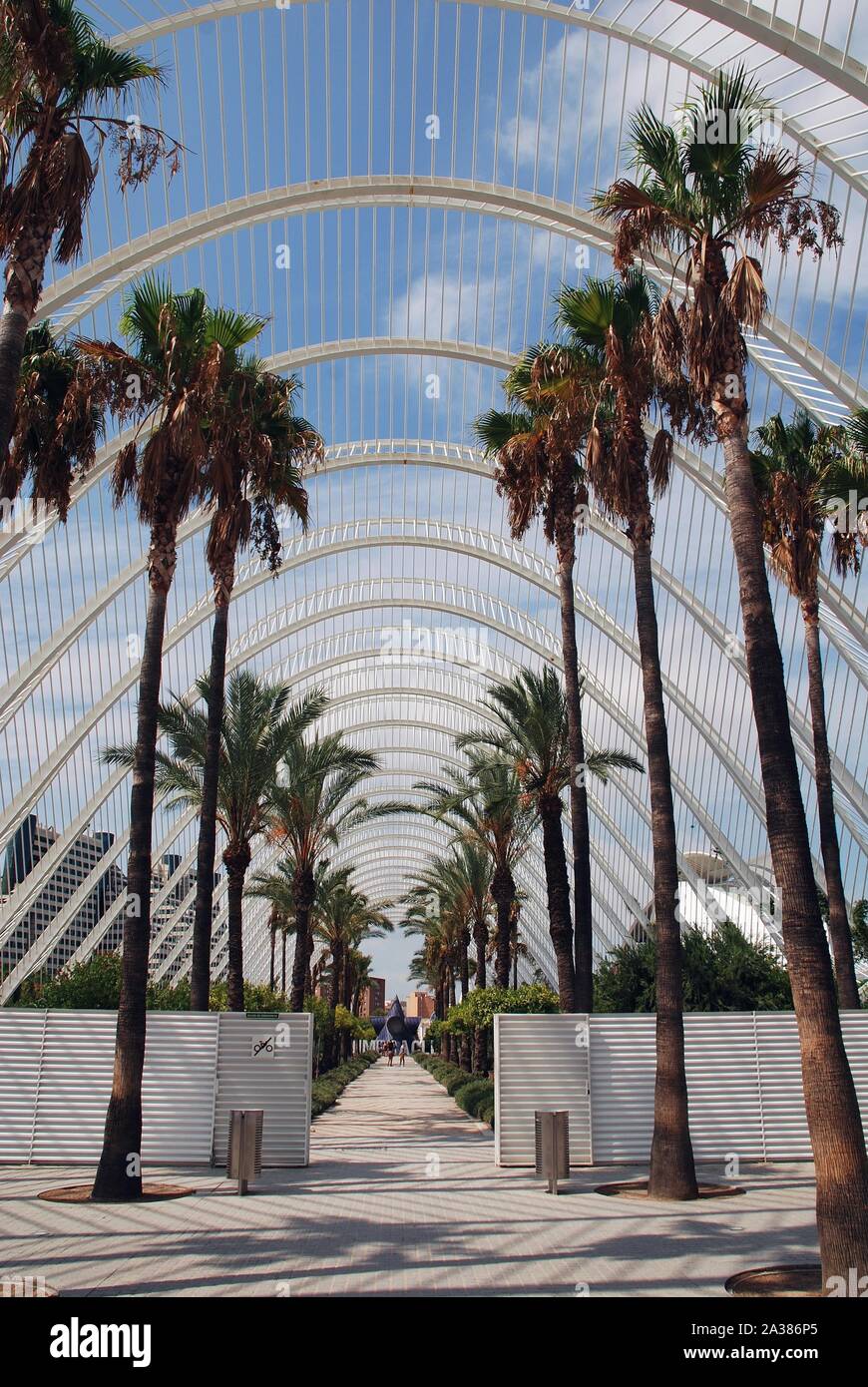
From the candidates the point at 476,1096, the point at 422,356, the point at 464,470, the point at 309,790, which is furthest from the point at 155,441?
the point at 464,470

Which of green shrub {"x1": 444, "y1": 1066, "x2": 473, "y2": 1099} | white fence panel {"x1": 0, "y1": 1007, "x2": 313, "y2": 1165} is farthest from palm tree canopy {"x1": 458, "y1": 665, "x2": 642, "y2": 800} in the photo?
green shrub {"x1": 444, "y1": 1066, "x2": 473, "y2": 1099}

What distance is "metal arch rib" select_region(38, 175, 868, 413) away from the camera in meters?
22.1

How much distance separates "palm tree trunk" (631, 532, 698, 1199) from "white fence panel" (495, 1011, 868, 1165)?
2390 millimetres

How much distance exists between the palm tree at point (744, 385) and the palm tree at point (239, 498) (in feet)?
21.2

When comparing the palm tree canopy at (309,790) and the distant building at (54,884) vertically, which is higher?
the palm tree canopy at (309,790)

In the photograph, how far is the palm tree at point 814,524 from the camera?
20281mm

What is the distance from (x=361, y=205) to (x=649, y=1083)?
17.5 m

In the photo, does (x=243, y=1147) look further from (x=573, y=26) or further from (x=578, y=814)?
(x=573, y=26)

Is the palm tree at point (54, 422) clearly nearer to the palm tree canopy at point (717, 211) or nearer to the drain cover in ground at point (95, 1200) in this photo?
the palm tree canopy at point (717, 211)

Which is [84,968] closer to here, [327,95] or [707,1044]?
[707,1044]

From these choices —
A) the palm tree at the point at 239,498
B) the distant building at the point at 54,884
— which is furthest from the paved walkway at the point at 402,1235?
the distant building at the point at 54,884

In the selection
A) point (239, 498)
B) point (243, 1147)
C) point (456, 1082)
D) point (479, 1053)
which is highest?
point (239, 498)

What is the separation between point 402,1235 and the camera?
1095 centimetres
